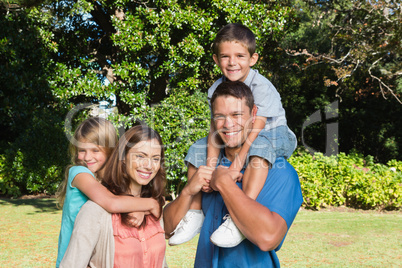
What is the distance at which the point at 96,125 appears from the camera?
3.05 meters

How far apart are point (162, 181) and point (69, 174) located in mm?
697

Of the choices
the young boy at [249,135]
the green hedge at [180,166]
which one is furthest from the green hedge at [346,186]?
the young boy at [249,135]

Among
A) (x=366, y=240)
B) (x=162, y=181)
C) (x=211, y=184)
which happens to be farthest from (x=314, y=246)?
(x=211, y=184)

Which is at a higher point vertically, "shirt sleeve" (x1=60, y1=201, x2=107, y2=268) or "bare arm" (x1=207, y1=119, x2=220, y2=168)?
"bare arm" (x1=207, y1=119, x2=220, y2=168)

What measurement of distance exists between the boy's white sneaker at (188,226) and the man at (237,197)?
0.04 m

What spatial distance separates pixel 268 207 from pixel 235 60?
1.32m

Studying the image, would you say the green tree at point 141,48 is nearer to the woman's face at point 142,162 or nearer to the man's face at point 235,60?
the man's face at point 235,60

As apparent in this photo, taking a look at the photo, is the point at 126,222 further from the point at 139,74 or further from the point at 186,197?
the point at 139,74

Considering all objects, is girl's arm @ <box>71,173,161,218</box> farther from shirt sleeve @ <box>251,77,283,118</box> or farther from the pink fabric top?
shirt sleeve @ <box>251,77,283,118</box>

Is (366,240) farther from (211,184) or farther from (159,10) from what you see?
(159,10)

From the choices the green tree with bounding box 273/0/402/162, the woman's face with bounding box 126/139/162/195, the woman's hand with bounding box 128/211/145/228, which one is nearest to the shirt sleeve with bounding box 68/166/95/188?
the woman's face with bounding box 126/139/162/195

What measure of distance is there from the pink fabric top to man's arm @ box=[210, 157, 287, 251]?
67cm

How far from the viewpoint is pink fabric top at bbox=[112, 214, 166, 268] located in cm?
209

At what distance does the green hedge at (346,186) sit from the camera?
→ 10.7 metres
